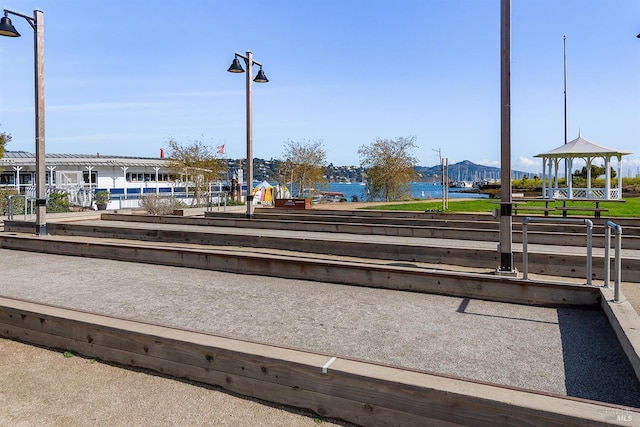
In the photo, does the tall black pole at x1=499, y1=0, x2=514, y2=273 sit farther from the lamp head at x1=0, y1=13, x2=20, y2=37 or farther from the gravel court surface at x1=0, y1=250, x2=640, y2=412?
the lamp head at x1=0, y1=13, x2=20, y2=37

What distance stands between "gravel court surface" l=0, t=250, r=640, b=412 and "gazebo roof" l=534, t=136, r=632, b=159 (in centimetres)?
2059

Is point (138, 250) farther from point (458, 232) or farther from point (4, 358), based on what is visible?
point (458, 232)

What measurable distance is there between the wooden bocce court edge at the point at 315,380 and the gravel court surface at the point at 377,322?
59 centimetres

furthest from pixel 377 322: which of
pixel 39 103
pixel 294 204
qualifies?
pixel 294 204

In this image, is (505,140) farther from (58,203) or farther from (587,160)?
(58,203)

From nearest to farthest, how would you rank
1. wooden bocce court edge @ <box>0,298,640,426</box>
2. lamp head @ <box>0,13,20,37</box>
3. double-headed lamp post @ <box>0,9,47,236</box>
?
wooden bocce court edge @ <box>0,298,640,426</box>, lamp head @ <box>0,13,20,37</box>, double-headed lamp post @ <box>0,9,47,236</box>

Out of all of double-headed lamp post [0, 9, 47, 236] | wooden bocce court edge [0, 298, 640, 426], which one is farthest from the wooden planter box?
wooden bocce court edge [0, 298, 640, 426]

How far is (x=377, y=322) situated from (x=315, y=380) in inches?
87.0

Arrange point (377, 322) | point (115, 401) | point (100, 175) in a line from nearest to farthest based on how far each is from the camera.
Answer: point (115, 401)
point (377, 322)
point (100, 175)

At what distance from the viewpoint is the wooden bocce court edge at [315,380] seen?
3006 millimetres

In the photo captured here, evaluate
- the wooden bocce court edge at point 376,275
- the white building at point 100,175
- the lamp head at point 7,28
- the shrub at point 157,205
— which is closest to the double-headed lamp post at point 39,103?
the lamp head at point 7,28

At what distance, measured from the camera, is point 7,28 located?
11375 mm

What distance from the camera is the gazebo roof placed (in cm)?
2380

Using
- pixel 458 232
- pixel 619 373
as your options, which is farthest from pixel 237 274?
pixel 458 232
